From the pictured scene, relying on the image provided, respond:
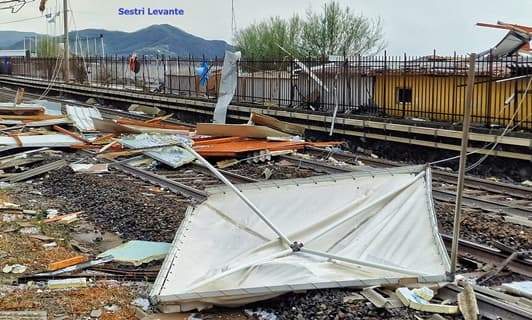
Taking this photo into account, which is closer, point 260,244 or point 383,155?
point 260,244

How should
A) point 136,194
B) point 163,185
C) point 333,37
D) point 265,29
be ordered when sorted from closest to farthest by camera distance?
point 136,194 < point 163,185 < point 333,37 < point 265,29

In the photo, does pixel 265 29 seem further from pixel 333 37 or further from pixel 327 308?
pixel 327 308

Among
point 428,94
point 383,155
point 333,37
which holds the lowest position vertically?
point 383,155

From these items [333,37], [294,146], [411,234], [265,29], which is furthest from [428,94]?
[265,29]

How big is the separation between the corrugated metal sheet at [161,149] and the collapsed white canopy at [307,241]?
818cm

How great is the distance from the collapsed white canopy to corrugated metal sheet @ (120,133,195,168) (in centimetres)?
818

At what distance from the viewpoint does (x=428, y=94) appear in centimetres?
2123

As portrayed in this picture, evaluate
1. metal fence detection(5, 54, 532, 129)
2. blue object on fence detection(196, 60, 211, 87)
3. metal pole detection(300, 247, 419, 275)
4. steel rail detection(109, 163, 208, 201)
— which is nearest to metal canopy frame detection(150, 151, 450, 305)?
metal pole detection(300, 247, 419, 275)

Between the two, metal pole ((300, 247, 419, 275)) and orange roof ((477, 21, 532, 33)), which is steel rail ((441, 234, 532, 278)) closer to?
metal pole ((300, 247, 419, 275))

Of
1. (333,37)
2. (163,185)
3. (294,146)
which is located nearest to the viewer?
(163,185)

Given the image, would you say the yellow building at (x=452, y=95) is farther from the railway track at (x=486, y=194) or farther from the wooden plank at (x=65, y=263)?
the wooden plank at (x=65, y=263)

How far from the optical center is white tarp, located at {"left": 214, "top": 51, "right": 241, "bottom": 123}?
2784 cm

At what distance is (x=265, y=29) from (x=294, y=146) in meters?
38.5

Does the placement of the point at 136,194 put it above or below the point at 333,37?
below
